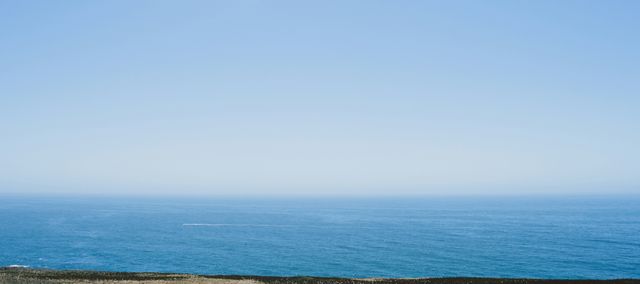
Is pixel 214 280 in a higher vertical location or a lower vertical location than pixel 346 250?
higher

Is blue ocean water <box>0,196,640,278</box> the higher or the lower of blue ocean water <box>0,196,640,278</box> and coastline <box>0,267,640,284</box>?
the lower

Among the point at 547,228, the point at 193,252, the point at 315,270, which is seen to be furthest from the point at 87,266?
the point at 547,228

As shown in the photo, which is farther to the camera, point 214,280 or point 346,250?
point 346,250

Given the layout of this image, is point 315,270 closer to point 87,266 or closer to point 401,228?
point 87,266

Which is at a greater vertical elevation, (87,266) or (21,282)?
(21,282)

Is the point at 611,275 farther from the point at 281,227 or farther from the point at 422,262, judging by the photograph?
the point at 281,227

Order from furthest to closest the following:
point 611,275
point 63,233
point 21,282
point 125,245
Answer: point 63,233 < point 125,245 < point 611,275 < point 21,282

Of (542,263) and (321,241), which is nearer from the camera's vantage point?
(542,263)

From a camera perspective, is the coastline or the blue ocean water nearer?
the coastline

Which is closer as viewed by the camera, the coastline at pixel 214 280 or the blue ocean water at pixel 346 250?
the coastline at pixel 214 280

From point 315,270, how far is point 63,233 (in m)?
85.1

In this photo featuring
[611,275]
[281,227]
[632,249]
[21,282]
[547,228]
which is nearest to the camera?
[21,282]

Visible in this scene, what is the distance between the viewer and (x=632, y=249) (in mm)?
86000

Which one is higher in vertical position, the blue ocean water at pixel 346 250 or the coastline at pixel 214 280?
the coastline at pixel 214 280
